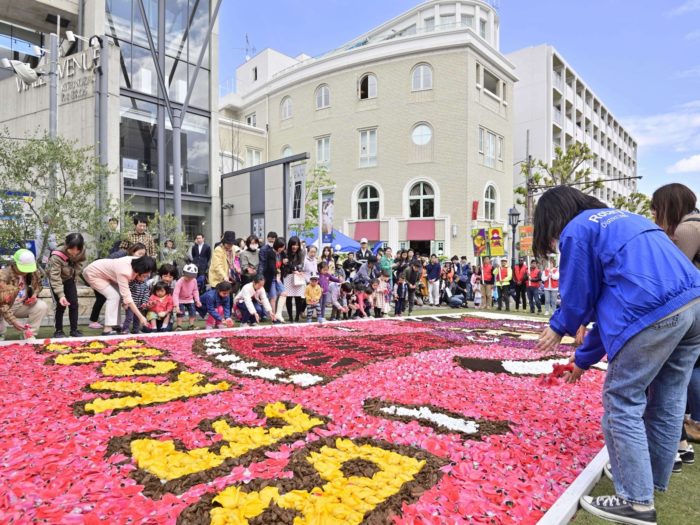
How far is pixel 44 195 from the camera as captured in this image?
10008 mm

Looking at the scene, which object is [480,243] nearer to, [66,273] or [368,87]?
[66,273]

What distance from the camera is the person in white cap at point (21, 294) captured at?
19.7ft

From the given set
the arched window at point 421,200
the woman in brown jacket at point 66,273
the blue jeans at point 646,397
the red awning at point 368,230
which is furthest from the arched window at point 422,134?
the blue jeans at point 646,397

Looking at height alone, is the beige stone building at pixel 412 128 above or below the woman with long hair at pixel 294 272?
above

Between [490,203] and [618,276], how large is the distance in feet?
104

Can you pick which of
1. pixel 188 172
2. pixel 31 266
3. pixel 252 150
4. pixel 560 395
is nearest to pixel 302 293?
pixel 31 266

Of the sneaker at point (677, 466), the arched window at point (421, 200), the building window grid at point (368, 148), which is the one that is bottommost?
the sneaker at point (677, 466)

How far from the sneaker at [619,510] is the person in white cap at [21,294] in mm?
6594

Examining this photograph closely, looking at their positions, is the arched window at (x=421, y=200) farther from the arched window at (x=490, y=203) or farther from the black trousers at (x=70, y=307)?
the black trousers at (x=70, y=307)

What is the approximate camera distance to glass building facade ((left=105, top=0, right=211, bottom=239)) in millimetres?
17750

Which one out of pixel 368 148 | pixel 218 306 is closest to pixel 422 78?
pixel 368 148

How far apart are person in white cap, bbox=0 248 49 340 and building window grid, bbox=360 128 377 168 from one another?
27.3 meters

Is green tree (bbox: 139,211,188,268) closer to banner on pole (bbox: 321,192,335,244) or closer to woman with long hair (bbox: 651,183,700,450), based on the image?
banner on pole (bbox: 321,192,335,244)

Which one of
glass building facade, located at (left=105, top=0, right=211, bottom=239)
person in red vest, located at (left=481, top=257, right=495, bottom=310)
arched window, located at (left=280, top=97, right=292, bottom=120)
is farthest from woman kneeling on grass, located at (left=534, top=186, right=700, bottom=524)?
arched window, located at (left=280, top=97, right=292, bottom=120)
